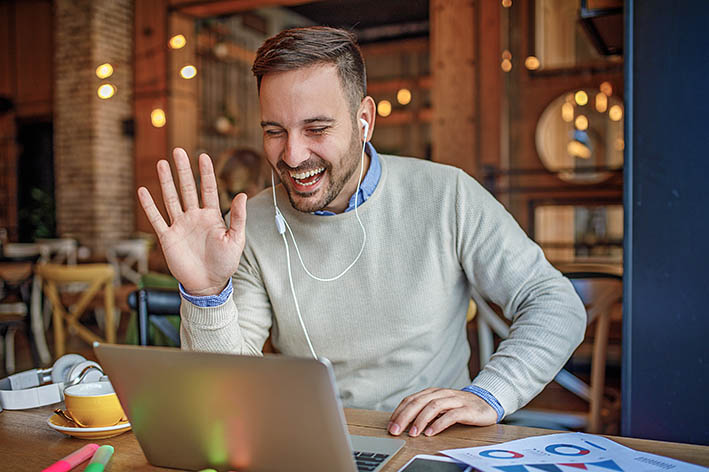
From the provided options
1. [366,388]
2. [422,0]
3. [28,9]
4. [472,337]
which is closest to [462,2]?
[422,0]

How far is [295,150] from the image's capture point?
1323 millimetres

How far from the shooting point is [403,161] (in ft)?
5.15

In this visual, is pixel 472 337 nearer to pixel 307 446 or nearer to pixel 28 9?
pixel 307 446

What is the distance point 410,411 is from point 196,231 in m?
0.50

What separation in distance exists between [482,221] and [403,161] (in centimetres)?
26

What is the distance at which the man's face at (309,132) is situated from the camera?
1.32 meters

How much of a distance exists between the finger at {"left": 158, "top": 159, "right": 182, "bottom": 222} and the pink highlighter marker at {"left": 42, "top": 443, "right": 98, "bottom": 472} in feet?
1.44

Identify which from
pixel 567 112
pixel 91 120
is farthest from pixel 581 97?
pixel 91 120

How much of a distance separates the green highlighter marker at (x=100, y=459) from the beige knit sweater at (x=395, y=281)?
47 cm

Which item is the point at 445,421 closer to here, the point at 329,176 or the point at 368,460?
Result: the point at 368,460

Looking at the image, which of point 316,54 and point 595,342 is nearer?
point 316,54

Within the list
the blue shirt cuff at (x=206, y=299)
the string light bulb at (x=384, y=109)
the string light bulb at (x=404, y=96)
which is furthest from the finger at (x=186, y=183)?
Result: the string light bulb at (x=384, y=109)

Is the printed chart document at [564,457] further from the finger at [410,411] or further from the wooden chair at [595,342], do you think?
the wooden chair at [595,342]

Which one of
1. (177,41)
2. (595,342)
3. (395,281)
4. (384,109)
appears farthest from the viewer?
(384,109)
